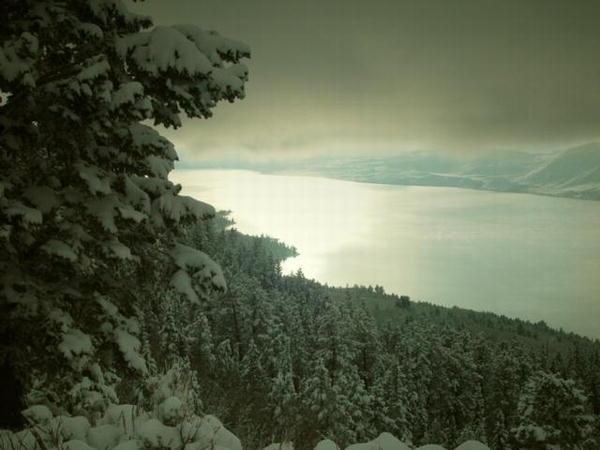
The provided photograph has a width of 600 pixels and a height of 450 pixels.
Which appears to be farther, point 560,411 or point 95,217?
point 560,411

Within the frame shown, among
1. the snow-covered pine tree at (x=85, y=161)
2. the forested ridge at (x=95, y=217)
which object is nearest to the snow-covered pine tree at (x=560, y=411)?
the forested ridge at (x=95, y=217)

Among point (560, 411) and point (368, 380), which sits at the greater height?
point (560, 411)

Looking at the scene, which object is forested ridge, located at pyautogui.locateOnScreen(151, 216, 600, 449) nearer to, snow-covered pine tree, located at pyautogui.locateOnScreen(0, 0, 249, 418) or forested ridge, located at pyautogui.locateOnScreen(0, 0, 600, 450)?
forested ridge, located at pyautogui.locateOnScreen(0, 0, 600, 450)

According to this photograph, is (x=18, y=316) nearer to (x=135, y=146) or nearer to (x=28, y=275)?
(x=28, y=275)

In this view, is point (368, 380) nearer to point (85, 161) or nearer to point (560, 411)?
point (560, 411)

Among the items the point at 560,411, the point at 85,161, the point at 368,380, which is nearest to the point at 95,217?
the point at 85,161

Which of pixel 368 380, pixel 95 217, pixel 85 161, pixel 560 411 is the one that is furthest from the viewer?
pixel 368 380

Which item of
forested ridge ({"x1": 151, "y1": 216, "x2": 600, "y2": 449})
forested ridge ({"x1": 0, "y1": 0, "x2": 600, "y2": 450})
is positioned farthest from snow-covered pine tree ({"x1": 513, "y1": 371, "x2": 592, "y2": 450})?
forested ridge ({"x1": 0, "y1": 0, "x2": 600, "y2": 450})

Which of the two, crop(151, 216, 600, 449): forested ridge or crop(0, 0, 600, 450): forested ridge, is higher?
crop(0, 0, 600, 450): forested ridge

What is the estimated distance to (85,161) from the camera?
16.4 feet

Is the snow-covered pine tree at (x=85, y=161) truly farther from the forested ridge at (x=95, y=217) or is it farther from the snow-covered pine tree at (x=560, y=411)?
the snow-covered pine tree at (x=560, y=411)

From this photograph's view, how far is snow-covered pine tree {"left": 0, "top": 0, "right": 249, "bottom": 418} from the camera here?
14.7 ft

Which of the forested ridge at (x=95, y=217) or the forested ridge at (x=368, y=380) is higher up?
the forested ridge at (x=95, y=217)

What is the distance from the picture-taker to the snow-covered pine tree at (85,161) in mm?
4469
